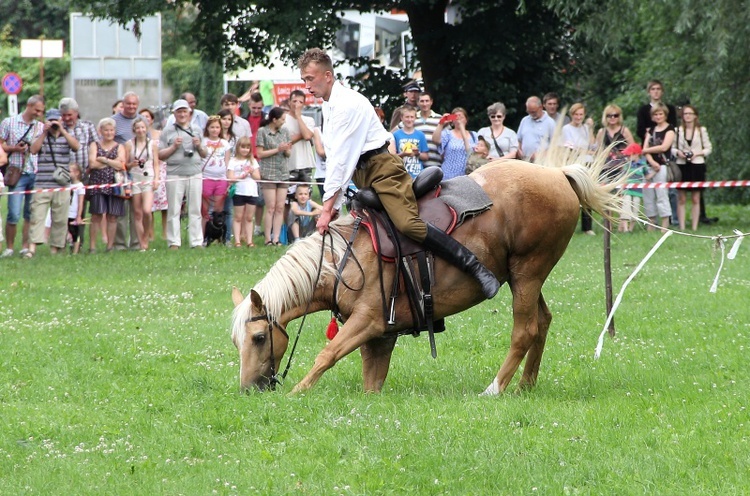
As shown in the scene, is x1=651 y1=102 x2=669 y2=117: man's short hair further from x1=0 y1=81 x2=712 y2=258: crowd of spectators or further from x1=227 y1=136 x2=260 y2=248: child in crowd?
x1=227 y1=136 x2=260 y2=248: child in crowd

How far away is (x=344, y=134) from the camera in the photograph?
838 cm

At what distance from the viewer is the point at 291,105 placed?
65.5ft

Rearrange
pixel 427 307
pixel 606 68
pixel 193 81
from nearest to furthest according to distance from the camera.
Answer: pixel 427 307 < pixel 606 68 < pixel 193 81

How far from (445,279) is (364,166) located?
1.03 m

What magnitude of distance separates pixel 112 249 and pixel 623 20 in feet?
33.7

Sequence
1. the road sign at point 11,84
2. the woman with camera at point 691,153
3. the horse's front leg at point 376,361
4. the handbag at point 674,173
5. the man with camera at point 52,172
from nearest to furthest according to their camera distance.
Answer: the horse's front leg at point 376,361 → the man with camera at point 52,172 → the woman with camera at point 691,153 → the handbag at point 674,173 → the road sign at point 11,84

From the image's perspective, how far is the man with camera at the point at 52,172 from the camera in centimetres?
1836

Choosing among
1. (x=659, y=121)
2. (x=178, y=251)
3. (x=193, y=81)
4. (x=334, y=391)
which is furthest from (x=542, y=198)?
(x=193, y=81)

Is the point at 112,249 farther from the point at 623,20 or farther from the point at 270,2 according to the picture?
the point at 623,20

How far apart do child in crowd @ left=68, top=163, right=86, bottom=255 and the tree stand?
5856mm

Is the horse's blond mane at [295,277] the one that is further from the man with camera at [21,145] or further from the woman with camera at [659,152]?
the woman with camera at [659,152]

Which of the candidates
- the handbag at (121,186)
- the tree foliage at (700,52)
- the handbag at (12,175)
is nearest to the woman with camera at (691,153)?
the tree foliage at (700,52)

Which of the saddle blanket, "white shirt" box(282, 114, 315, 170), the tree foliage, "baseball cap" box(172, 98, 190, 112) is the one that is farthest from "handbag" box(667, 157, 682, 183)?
the saddle blanket

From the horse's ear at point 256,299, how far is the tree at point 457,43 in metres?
16.0
